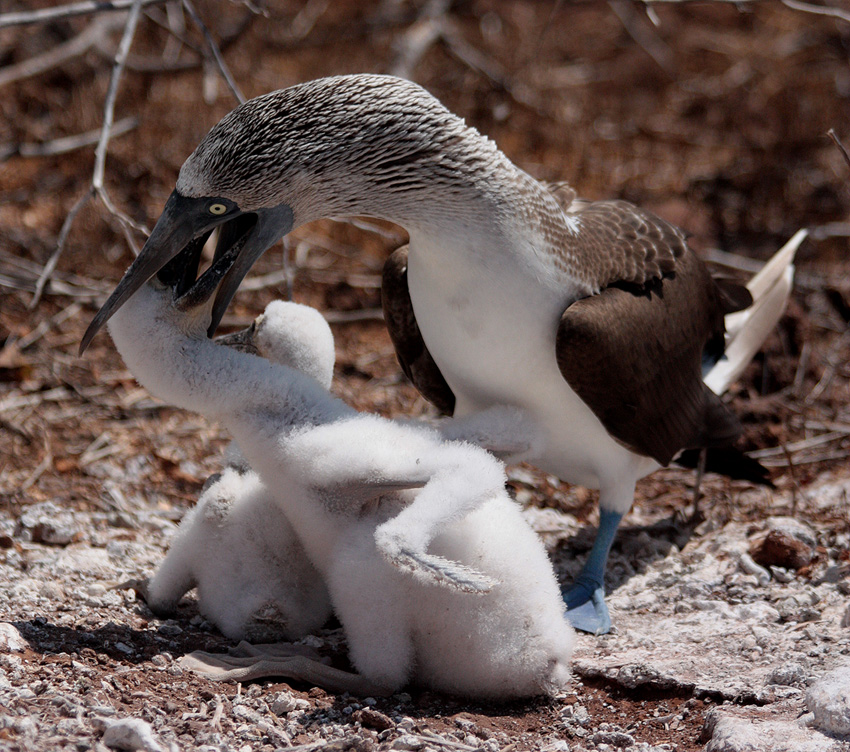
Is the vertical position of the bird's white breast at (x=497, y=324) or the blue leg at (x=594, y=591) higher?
the bird's white breast at (x=497, y=324)

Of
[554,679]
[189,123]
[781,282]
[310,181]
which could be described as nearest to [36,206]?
[189,123]

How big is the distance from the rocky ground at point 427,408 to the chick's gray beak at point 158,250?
2.85 feet

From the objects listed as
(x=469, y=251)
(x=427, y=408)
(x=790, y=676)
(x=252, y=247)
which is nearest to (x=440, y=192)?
(x=469, y=251)

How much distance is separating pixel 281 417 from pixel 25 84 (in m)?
5.47

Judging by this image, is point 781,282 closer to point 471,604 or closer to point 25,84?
point 471,604

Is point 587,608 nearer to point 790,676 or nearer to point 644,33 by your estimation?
point 790,676

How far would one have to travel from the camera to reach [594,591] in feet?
11.8

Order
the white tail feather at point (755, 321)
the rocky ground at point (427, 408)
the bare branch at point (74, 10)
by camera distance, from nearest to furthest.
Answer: the rocky ground at point (427, 408), the bare branch at point (74, 10), the white tail feather at point (755, 321)

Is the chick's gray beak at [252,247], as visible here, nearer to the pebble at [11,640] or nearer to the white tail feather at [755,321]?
the pebble at [11,640]

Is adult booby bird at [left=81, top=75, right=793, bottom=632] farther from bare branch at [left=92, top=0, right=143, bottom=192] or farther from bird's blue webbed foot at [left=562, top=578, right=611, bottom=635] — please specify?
bare branch at [left=92, top=0, right=143, bottom=192]

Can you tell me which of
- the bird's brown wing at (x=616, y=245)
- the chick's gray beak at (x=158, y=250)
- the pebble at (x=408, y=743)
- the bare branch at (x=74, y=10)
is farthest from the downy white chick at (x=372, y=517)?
the bare branch at (x=74, y=10)

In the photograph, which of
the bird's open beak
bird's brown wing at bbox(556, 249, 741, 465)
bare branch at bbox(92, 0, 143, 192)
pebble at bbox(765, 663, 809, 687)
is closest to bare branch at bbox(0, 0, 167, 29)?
bare branch at bbox(92, 0, 143, 192)

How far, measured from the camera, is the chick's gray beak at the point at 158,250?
2846mm

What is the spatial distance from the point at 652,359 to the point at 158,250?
1.60 metres
